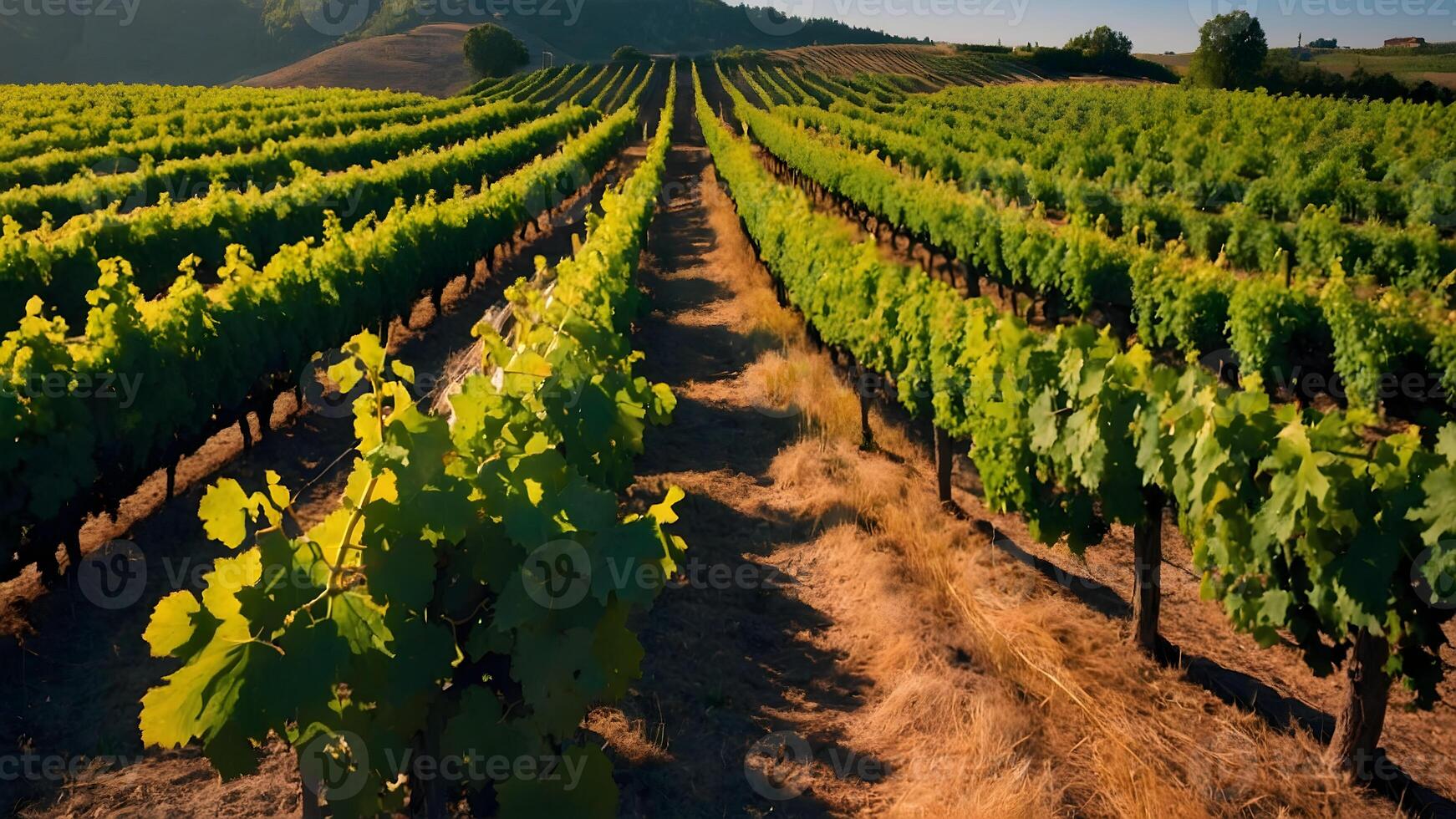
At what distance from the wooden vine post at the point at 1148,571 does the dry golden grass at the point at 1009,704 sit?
144mm

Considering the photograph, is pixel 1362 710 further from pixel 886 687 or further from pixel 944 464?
pixel 944 464

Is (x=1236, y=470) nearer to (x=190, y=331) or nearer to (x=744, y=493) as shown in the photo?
(x=744, y=493)

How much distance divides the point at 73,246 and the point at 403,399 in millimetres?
11131

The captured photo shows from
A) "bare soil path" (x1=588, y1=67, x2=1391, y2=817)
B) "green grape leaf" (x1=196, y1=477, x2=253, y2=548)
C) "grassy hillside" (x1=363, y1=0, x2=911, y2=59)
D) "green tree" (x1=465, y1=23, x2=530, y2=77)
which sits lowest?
"bare soil path" (x1=588, y1=67, x2=1391, y2=817)

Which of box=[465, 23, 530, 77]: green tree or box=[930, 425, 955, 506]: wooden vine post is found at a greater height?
box=[465, 23, 530, 77]: green tree

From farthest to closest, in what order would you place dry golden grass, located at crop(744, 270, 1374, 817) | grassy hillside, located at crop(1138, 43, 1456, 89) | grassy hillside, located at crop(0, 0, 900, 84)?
grassy hillside, located at crop(0, 0, 900, 84), grassy hillside, located at crop(1138, 43, 1456, 89), dry golden grass, located at crop(744, 270, 1374, 817)

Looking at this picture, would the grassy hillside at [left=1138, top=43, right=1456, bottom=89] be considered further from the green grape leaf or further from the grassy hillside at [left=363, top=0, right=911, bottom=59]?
the green grape leaf

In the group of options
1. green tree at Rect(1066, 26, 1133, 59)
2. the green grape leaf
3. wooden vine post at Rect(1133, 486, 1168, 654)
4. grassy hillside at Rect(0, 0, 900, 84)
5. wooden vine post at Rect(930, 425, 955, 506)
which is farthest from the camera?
grassy hillside at Rect(0, 0, 900, 84)

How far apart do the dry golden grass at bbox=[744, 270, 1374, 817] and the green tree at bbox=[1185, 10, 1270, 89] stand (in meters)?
67.6

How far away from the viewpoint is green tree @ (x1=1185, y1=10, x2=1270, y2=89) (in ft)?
204

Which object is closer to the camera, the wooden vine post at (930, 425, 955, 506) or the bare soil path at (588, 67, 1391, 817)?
the bare soil path at (588, 67, 1391, 817)

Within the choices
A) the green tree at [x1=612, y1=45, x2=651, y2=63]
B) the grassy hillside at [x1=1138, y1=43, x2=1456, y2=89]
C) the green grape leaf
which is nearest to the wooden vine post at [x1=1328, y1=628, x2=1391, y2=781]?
the green grape leaf

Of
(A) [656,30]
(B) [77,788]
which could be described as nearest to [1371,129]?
(B) [77,788]

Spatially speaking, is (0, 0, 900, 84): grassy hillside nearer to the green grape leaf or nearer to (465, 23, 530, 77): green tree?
(465, 23, 530, 77): green tree
